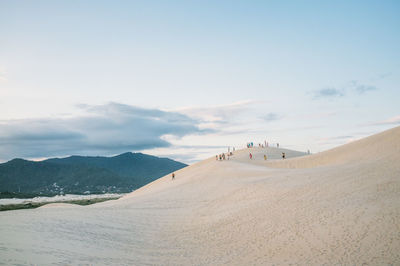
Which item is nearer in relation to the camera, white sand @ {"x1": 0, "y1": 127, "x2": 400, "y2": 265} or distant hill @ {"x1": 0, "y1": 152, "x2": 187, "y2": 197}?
white sand @ {"x1": 0, "y1": 127, "x2": 400, "y2": 265}

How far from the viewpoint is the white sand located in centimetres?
1092

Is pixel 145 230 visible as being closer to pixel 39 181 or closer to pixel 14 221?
pixel 14 221

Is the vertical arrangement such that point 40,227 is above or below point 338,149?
below

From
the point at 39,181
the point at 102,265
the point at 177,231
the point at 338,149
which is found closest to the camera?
the point at 102,265

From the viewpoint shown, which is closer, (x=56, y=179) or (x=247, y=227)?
(x=247, y=227)

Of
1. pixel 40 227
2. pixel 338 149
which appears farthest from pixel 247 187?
pixel 338 149

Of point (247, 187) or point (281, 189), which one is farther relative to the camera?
point (247, 187)

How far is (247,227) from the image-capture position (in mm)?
15750

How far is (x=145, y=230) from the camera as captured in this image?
56.2 feet

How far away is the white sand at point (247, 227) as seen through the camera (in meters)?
10.9

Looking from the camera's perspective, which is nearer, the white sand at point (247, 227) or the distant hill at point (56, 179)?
the white sand at point (247, 227)

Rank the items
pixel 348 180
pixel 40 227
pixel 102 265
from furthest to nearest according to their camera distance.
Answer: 1. pixel 348 180
2. pixel 40 227
3. pixel 102 265

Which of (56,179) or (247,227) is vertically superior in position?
(56,179)

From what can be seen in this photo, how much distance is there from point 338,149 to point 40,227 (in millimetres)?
32722
